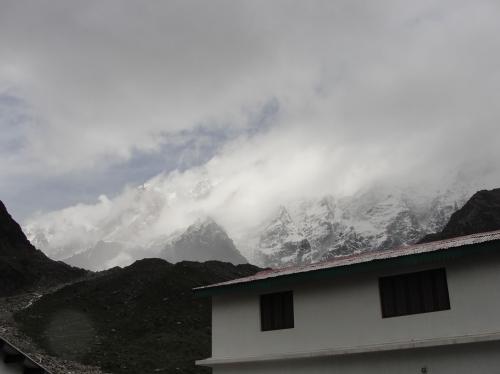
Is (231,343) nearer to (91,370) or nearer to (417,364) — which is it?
(417,364)

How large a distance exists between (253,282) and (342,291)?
9.96 feet

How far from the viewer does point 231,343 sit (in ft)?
66.4

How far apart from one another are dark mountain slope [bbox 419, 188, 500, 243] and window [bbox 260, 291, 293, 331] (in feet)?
158

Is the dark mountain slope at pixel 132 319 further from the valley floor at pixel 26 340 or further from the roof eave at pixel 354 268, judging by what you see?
the roof eave at pixel 354 268

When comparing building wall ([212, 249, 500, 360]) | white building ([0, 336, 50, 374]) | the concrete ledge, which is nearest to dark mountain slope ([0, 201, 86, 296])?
building wall ([212, 249, 500, 360])

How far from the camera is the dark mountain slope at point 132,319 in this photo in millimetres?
34750

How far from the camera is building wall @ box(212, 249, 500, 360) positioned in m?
15.6

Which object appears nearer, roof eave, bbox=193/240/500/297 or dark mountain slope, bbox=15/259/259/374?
roof eave, bbox=193/240/500/297

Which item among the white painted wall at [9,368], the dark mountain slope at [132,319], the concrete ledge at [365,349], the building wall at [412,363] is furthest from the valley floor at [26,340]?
the white painted wall at [9,368]

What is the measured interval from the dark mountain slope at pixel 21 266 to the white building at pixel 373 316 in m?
39.9

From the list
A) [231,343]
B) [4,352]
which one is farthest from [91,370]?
[4,352]

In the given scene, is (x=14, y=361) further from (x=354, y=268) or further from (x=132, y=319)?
(x=132, y=319)

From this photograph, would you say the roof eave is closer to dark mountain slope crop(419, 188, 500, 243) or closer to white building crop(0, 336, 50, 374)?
white building crop(0, 336, 50, 374)

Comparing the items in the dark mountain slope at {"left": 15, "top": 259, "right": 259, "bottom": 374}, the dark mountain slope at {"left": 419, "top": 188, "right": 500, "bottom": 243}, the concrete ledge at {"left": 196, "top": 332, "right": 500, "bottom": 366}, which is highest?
the dark mountain slope at {"left": 419, "top": 188, "right": 500, "bottom": 243}
